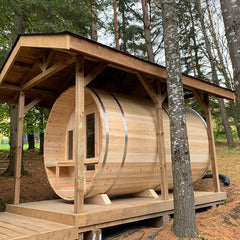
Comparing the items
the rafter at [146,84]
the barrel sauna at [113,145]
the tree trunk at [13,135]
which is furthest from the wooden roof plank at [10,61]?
the tree trunk at [13,135]

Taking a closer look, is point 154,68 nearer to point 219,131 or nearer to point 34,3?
point 34,3

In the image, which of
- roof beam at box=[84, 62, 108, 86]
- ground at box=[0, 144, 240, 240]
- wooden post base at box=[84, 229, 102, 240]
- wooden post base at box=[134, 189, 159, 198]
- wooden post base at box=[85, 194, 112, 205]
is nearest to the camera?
wooden post base at box=[84, 229, 102, 240]

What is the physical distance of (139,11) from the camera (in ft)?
49.2

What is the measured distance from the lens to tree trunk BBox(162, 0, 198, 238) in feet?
13.2

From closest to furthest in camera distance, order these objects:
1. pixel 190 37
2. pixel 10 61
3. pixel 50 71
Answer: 1. pixel 50 71
2. pixel 10 61
3. pixel 190 37

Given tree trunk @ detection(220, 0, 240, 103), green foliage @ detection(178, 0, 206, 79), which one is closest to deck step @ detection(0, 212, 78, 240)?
tree trunk @ detection(220, 0, 240, 103)

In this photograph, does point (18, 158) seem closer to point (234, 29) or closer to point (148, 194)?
point (148, 194)

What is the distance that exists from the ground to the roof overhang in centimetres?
277

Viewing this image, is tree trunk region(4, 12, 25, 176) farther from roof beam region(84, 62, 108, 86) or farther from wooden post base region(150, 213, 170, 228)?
wooden post base region(150, 213, 170, 228)

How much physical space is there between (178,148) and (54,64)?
316 cm

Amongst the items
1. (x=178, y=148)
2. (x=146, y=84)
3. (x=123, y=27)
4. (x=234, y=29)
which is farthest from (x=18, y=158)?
(x=123, y=27)

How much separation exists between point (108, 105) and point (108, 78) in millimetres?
1921

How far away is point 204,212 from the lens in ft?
19.1

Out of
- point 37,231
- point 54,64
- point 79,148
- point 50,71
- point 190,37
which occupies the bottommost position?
point 37,231
